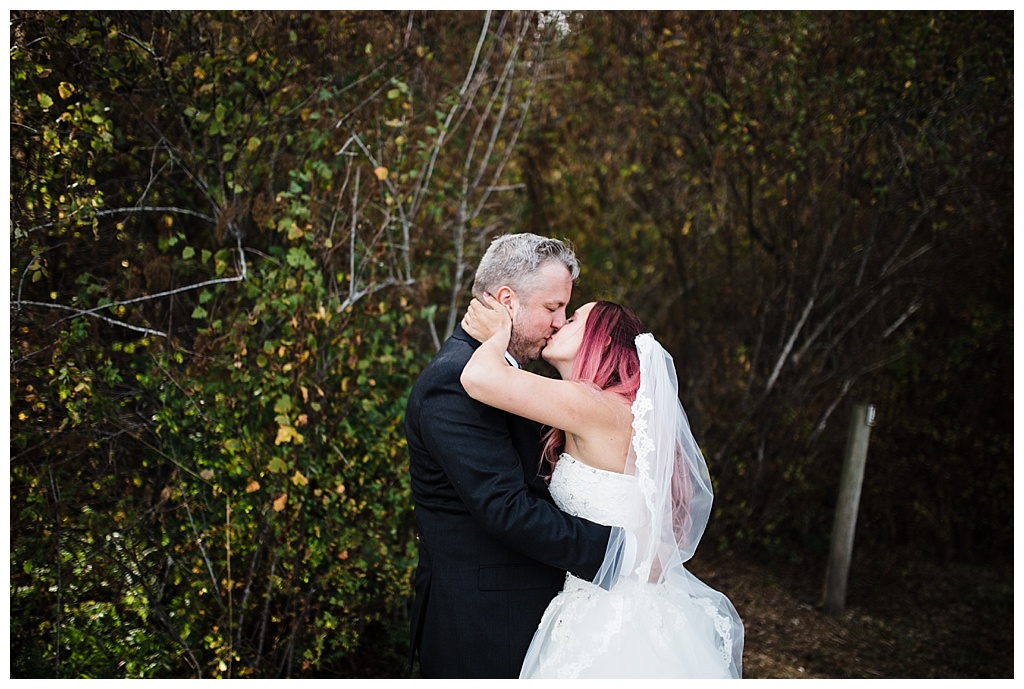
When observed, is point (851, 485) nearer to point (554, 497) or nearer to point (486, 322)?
point (554, 497)

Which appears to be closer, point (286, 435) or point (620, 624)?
point (620, 624)

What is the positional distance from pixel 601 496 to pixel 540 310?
1.98ft

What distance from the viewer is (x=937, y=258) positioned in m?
5.87

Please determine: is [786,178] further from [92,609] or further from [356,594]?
[92,609]

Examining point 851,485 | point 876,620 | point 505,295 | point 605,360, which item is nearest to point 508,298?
point 505,295

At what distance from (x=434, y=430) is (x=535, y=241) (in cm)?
67

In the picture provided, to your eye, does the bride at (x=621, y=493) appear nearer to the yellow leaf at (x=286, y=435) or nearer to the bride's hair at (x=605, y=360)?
the bride's hair at (x=605, y=360)

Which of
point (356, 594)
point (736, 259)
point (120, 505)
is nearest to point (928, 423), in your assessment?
point (736, 259)

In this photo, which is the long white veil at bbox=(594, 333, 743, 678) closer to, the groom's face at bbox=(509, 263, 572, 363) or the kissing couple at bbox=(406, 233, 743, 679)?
the kissing couple at bbox=(406, 233, 743, 679)

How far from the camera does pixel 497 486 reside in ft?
7.34

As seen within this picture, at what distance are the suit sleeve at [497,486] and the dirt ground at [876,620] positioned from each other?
8.41 ft

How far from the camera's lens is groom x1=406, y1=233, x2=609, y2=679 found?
2.27 meters

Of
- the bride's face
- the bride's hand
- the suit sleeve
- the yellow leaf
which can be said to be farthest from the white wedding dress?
the yellow leaf

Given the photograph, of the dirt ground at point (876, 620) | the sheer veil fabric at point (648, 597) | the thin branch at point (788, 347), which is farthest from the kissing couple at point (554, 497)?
the thin branch at point (788, 347)
